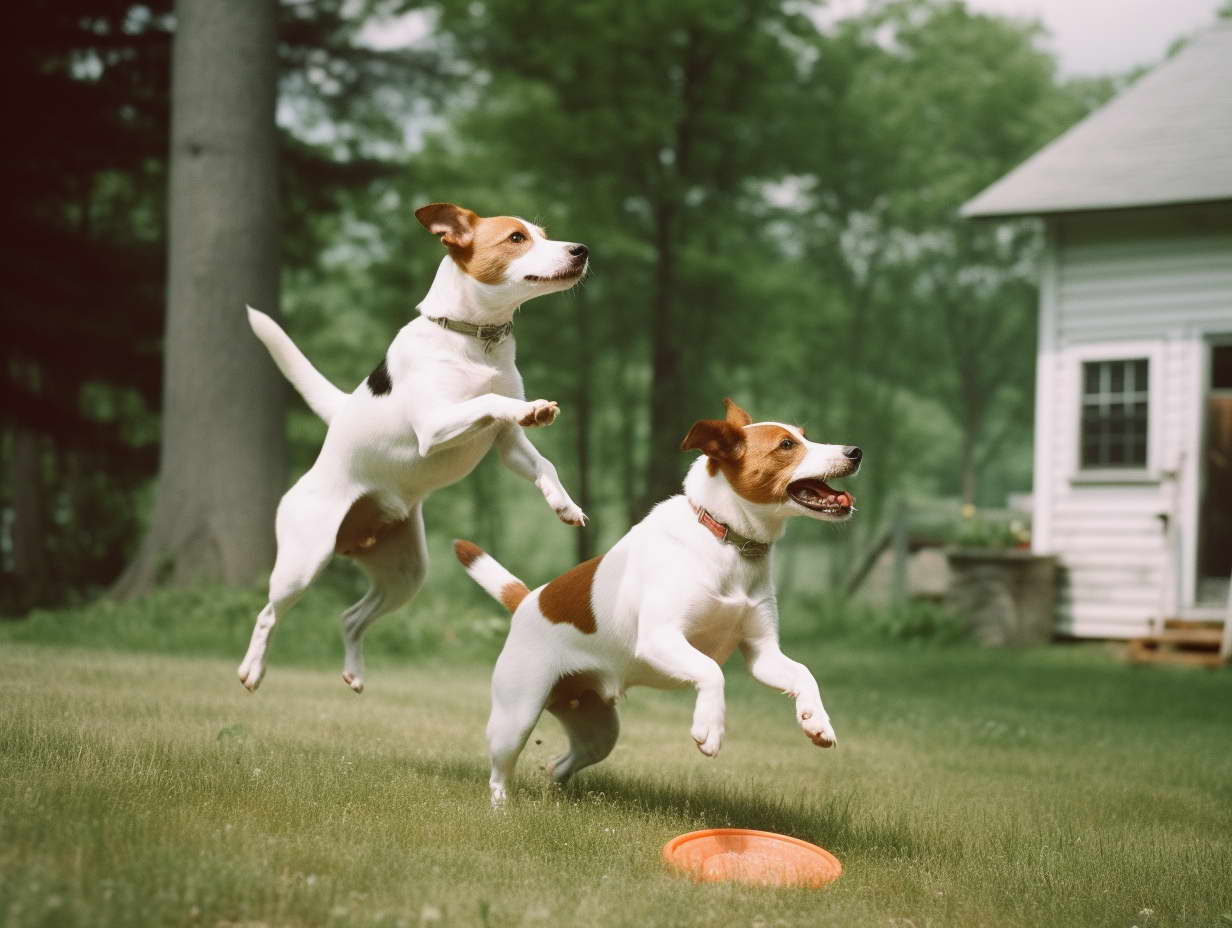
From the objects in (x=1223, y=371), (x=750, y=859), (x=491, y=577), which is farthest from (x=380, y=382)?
(x=1223, y=371)

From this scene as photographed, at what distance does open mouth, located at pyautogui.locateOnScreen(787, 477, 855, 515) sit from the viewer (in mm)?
4391

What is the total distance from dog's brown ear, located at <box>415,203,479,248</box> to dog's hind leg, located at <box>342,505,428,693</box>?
1.34 metres

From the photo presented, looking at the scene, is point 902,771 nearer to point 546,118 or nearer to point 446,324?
point 446,324

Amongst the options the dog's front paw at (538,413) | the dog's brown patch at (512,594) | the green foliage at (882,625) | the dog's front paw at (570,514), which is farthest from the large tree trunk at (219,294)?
the dog's front paw at (538,413)

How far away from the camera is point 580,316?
88.0ft

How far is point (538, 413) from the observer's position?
14.1 ft

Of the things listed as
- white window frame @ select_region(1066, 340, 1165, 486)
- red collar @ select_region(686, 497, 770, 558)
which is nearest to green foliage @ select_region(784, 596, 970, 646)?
white window frame @ select_region(1066, 340, 1165, 486)

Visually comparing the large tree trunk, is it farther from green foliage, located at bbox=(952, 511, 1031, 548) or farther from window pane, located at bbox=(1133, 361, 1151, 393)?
window pane, located at bbox=(1133, 361, 1151, 393)

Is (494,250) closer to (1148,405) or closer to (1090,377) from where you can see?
(1148,405)

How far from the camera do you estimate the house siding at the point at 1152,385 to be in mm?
14844

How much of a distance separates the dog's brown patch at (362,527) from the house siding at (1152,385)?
37.4ft

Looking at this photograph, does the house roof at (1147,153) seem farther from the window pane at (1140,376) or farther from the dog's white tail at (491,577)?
the dog's white tail at (491,577)

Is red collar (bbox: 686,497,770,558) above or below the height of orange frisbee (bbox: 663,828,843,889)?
above

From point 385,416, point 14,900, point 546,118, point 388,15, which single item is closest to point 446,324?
point 385,416
